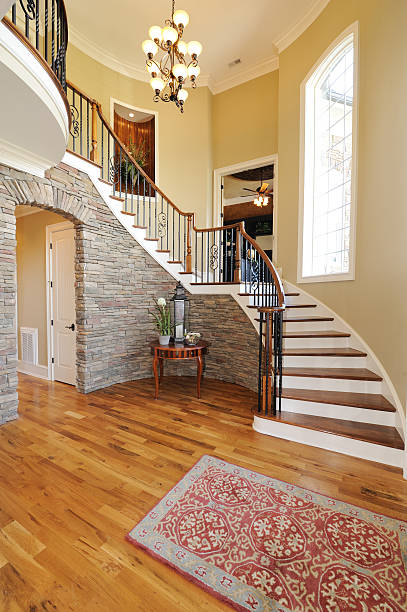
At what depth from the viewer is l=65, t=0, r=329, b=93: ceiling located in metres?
4.18

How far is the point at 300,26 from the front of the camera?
170 inches

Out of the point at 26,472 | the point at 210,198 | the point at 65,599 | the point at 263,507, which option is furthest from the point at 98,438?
the point at 210,198

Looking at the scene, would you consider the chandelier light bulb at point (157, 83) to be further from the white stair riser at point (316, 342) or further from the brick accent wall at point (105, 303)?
the white stair riser at point (316, 342)

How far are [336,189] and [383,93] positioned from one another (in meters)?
1.24

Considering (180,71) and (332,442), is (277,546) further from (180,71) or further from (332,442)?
(180,71)

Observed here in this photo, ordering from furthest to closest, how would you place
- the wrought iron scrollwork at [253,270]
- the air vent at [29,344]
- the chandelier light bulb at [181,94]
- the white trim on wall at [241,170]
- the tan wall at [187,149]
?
the tan wall at [187,149], the white trim on wall at [241,170], the air vent at [29,344], the wrought iron scrollwork at [253,270], the chandelier light bulb at [181,94]

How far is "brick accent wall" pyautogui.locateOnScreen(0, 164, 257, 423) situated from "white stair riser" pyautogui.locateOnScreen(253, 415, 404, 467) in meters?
1.28

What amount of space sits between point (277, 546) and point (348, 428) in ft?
4.34

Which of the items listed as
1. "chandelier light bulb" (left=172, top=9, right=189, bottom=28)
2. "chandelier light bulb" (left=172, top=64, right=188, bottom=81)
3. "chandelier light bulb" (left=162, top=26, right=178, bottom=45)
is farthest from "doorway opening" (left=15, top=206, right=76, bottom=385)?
"chandelier light bulb" (left=172, top=9, right=189, bottom=28)

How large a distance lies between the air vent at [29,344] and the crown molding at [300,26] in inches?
261

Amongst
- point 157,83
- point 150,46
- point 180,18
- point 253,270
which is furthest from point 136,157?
point 253,270

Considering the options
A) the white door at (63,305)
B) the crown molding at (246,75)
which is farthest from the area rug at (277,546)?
the crown molding at (246,75)

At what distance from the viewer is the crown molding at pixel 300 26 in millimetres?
3935

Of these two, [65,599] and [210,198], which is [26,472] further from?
[210,198]
